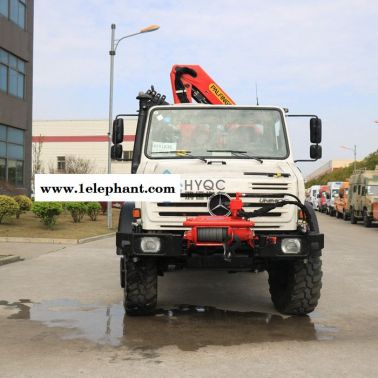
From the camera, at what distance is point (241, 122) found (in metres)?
7.61

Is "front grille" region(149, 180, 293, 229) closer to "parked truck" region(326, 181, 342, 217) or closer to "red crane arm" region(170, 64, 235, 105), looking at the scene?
"red crane arm" region(170, 64, 235, 105)

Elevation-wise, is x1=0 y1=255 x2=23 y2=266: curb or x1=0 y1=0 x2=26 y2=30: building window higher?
x1=0 y1=0 x2=26 y2=30: building window

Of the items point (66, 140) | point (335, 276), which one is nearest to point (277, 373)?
point (335, 276)

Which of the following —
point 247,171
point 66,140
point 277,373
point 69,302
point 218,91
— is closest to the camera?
point 277,373

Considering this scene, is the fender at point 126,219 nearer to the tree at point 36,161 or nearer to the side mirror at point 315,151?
the side mirror at point 315,151

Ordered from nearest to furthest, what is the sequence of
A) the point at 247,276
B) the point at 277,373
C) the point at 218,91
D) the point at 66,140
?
the point at 277,373 < the point at 247,276 < the point at 218,91 < the point at 66,140

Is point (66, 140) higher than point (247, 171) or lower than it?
higher

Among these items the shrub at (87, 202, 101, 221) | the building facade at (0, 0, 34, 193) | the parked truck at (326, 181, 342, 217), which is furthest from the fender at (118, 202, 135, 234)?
the parked truck at (326, 181, 342, 217)

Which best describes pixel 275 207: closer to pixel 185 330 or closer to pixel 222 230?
pixel 222 230

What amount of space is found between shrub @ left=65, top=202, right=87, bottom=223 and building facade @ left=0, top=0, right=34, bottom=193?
6.74 m

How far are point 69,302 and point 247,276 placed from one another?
3.70 meters

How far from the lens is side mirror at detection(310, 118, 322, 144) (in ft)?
25.6

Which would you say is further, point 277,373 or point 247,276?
point 247,276

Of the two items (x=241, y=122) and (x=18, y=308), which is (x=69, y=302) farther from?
(x=241, y=122)
